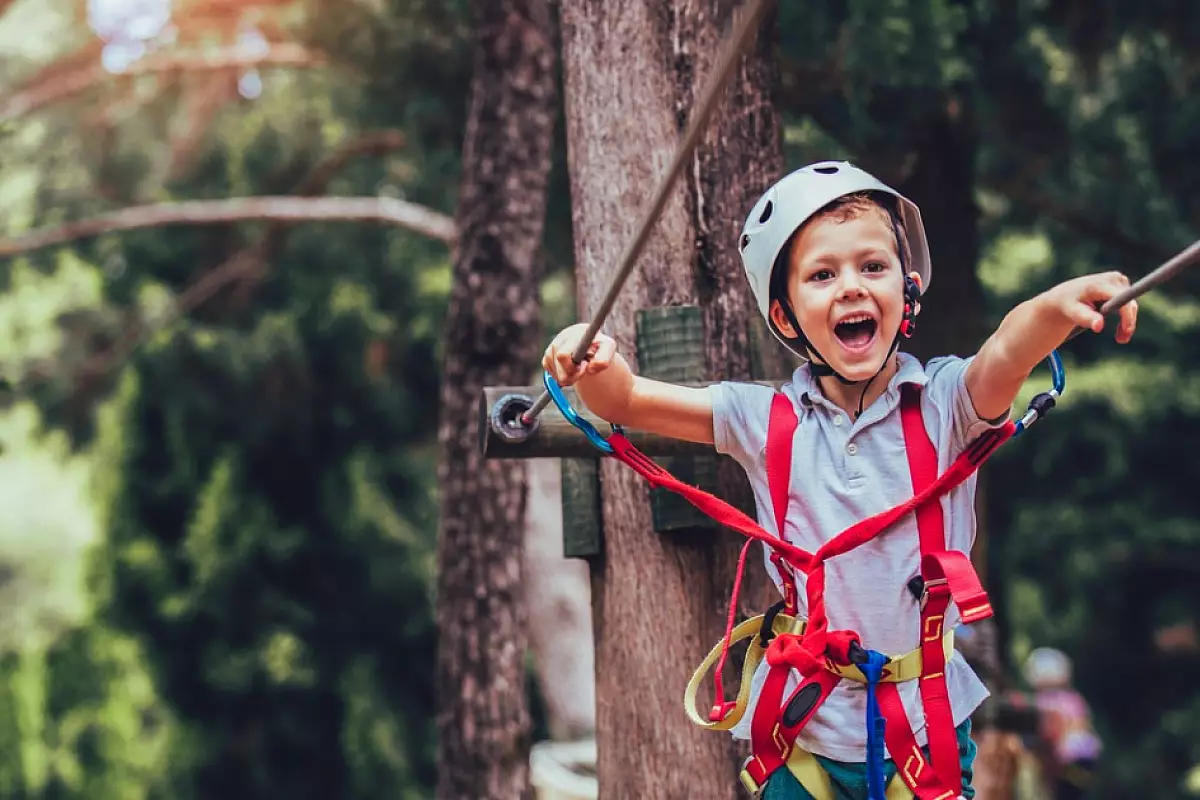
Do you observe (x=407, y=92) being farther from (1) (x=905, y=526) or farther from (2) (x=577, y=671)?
(1) (x=905, y=526)

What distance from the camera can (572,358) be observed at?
8.29 ft

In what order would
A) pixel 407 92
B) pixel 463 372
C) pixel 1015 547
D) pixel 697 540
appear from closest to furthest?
pixel 697 540, pixel 463 372, pixel 407 92, pixel 1015 547

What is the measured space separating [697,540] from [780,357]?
461 mm

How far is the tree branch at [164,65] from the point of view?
10.5 metres

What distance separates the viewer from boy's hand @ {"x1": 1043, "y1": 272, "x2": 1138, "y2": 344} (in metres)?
2.24

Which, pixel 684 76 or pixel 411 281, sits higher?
pixel 411 281

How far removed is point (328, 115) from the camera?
11547 mm

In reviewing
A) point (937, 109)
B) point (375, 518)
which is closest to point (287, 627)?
point (375, 518)

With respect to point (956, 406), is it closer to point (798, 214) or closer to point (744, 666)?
point (798, 214)

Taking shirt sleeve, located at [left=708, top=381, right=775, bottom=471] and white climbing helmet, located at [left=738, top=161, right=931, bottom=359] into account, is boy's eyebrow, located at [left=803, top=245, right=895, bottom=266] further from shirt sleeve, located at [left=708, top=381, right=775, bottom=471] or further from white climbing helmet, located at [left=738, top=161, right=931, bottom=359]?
shirt sleeve, located at [left=708, top=381, right=775, bottom=471]

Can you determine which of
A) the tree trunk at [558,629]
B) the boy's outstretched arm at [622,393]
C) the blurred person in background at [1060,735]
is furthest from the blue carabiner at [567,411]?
the tree trunk at [558,629]

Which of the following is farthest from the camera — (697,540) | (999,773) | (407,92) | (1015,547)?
(1015,547)

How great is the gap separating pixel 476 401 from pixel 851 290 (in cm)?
384

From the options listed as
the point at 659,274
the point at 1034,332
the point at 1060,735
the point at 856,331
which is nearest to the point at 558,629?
the point at 1060,735
